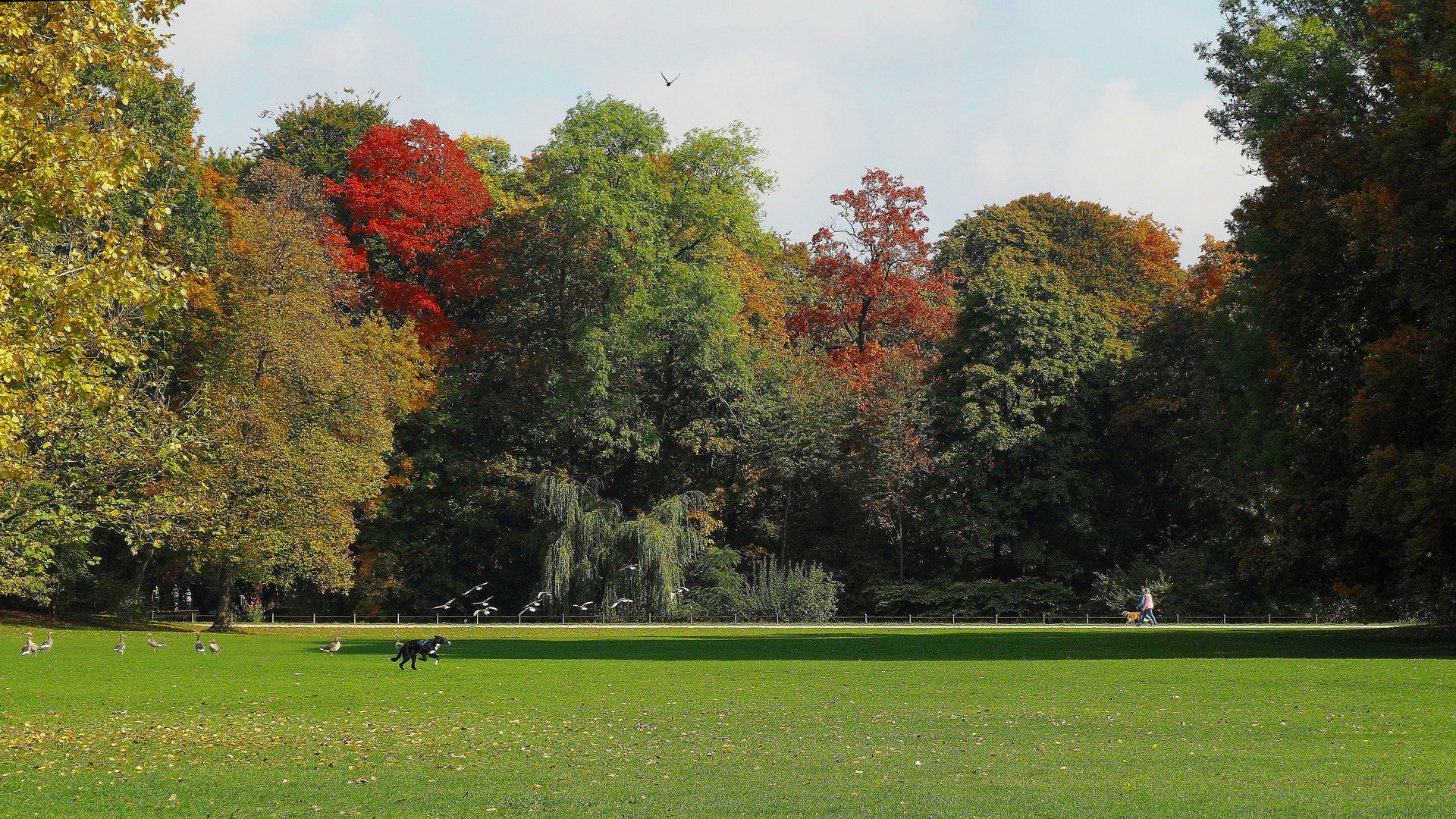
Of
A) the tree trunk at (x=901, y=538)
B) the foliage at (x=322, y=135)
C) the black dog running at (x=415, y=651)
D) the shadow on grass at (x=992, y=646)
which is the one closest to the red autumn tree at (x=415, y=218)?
the foliage at (x=322, y=135)

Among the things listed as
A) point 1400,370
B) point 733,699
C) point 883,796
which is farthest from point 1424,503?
point 883,796

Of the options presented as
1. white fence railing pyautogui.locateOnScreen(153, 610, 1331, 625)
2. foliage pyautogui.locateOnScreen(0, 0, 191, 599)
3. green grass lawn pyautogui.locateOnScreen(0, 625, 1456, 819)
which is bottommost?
white fence railing pyautogui.locateOnScreen(153, 610, 1331, 625)

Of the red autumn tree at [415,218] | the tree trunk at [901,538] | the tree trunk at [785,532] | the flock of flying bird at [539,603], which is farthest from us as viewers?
the red autumn tree at [415,218]

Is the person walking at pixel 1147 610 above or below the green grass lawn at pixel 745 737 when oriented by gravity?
above

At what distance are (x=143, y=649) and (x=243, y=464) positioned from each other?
42.7 feet

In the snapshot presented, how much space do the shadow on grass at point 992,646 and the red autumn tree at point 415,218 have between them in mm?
23217

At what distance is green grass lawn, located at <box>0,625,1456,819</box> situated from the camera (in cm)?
912

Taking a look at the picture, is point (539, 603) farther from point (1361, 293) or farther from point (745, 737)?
point (745, 737)

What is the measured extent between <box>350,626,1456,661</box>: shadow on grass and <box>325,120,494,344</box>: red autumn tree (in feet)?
76.2

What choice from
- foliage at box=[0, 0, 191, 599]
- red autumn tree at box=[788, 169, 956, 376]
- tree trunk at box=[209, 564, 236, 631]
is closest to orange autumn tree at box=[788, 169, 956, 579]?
red autumn tree at box=[788, 169, 956, 376]

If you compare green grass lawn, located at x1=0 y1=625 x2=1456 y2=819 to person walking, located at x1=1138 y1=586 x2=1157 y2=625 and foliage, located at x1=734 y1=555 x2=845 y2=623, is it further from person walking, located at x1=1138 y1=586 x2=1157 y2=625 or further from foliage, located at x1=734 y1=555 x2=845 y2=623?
foliage, located at x1=734 y1=555 x2=845 y2=623

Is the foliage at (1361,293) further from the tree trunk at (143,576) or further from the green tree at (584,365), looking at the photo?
the tree trunk at (143,576)

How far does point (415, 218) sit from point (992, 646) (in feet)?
122

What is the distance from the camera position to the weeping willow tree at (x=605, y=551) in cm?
4784
